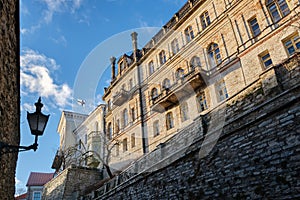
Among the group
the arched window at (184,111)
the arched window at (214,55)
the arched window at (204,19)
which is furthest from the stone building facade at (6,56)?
the arched window at (204,19)

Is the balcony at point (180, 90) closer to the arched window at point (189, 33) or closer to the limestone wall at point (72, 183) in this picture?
the arched window at point (189, 33)

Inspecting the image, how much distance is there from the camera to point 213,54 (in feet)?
55.6

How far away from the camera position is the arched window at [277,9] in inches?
524

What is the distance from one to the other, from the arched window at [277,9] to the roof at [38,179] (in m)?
33.7

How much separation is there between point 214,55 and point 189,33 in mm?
3868

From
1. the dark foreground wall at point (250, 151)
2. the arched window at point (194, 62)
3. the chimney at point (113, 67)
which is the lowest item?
the dark foreground wall at point (250, 151)

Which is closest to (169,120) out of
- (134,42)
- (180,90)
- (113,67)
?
(180,90)

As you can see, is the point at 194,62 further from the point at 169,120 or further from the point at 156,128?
the point at 156,128

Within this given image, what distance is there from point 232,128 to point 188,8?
→ 14.7 metres

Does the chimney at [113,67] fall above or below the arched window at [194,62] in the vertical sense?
above

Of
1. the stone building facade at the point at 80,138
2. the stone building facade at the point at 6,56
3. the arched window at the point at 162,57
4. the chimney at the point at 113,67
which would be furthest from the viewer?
the chimney at the point at 113,67

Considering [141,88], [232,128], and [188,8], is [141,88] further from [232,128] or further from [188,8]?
[232,128]

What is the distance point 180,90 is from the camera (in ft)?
57.4

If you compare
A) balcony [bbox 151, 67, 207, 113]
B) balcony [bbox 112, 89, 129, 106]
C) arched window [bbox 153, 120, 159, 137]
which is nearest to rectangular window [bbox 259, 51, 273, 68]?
balcony [bbox 151, 67, 207, 113]
